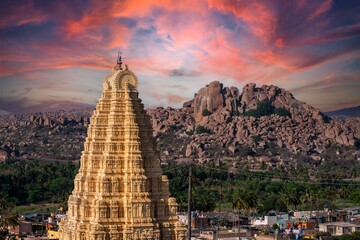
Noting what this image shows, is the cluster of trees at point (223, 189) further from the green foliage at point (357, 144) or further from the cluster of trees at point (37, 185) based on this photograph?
the green foliage at point (357, 144)

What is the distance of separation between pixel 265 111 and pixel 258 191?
96187 mm

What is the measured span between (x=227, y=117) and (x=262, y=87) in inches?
603

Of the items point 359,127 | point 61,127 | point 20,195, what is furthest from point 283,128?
point 20,195

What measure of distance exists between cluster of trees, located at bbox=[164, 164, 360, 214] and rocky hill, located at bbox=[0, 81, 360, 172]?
3092 cm

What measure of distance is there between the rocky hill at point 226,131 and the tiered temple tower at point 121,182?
112m

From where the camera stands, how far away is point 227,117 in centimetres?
18200

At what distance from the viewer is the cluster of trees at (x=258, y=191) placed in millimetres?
74188

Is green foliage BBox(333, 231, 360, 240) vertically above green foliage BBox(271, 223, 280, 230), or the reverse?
green foliage BBox(271, 223, 280, 230)

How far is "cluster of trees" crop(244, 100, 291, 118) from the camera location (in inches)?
7195

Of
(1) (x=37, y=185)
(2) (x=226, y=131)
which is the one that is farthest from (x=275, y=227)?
(2) (x=226, y=131)

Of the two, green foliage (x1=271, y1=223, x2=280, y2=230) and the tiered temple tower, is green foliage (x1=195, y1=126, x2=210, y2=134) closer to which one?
green foliage (x1=271, y1=223, x2=280, y2=230)

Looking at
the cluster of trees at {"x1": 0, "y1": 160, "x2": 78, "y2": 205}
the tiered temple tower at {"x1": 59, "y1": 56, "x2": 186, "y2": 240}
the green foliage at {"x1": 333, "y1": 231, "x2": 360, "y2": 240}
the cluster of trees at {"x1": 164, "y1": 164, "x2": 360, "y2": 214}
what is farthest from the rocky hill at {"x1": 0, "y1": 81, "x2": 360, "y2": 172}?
the tiered temple tower at {"x1": 59, "y1": 56, "x2": 186, "y2": 240}

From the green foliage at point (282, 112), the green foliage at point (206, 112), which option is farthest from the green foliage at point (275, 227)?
the green foliage at point (206, 112)

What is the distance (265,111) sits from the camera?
609 feet
